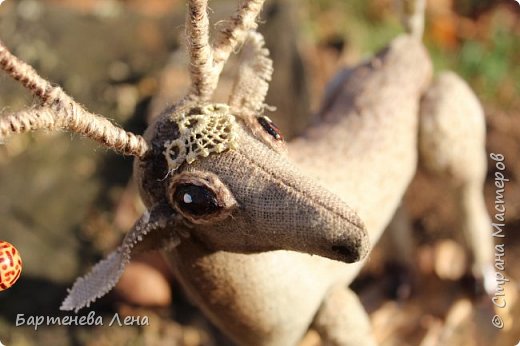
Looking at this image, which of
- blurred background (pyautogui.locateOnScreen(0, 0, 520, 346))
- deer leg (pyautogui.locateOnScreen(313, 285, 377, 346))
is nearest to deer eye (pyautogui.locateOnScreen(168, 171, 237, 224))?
deer leg (pyautogui.locateOnScreen(313, 285, 377, 346))

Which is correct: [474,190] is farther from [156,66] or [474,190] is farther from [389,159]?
[156,66]

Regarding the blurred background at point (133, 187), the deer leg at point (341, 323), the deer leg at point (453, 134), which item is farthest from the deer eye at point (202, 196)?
the deer leg at point (453, 134)

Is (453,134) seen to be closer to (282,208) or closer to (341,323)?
(341,323)

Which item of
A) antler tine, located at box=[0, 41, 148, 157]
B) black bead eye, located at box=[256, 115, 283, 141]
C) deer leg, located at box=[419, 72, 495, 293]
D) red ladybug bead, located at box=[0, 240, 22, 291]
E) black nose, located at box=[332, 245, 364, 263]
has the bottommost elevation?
red ladybug bead, located at box=[0, 240, 22, 291]

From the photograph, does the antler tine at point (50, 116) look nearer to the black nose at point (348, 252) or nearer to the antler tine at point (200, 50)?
the antler tine at point (200, 50)

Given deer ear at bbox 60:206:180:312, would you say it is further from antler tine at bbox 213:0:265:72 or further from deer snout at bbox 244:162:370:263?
antler tine at bbox 213:0:265:72

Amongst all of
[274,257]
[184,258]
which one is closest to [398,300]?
[274,257]
